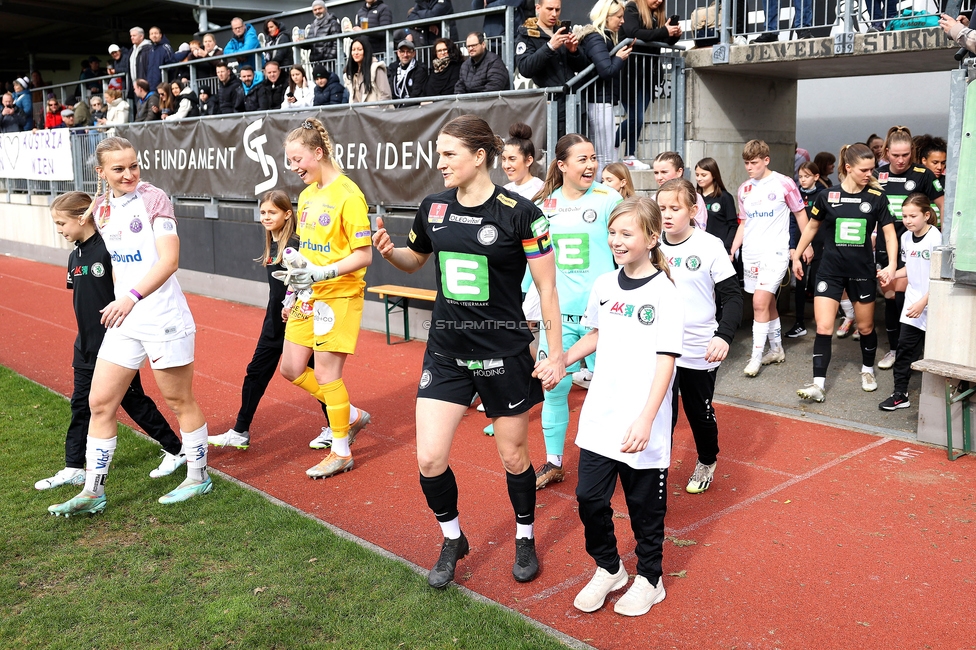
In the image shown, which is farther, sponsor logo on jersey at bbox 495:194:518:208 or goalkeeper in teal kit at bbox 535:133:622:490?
goalkeeper in teal kit at bbox 535:133:622:490

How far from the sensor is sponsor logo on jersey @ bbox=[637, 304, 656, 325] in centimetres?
386

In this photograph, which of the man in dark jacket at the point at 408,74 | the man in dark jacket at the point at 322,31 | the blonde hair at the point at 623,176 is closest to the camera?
the blonde hair at the point at 623,176

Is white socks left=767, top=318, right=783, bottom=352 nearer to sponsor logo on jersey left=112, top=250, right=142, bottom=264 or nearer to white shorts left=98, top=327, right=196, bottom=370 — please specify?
white shorts left=98, top=327, right=196, bottom=370

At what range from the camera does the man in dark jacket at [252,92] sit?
1380cm

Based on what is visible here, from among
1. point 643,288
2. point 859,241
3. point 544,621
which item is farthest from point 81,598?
point 859,241

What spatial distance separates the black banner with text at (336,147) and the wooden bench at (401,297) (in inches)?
40.8

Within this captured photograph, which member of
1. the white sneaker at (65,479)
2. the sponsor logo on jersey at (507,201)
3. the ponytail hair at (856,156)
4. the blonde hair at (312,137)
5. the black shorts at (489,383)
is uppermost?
the blonde hair at (312,137)

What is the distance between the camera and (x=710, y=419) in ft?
17.6

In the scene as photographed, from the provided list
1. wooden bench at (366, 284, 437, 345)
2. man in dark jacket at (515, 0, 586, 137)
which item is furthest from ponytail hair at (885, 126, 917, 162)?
wooden bench at (366, 284, 437, 345)

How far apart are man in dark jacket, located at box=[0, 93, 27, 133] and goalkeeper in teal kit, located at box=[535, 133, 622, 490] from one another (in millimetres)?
20429

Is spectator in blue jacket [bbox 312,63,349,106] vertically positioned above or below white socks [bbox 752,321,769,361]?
above

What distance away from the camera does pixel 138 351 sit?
207 inches

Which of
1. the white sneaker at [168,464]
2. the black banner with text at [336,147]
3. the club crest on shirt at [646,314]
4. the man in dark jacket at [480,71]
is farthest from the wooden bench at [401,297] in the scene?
the club crest on shirt at [646,314]

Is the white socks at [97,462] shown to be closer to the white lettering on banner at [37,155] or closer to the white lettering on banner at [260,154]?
the white lettering on banner at [260,154]
